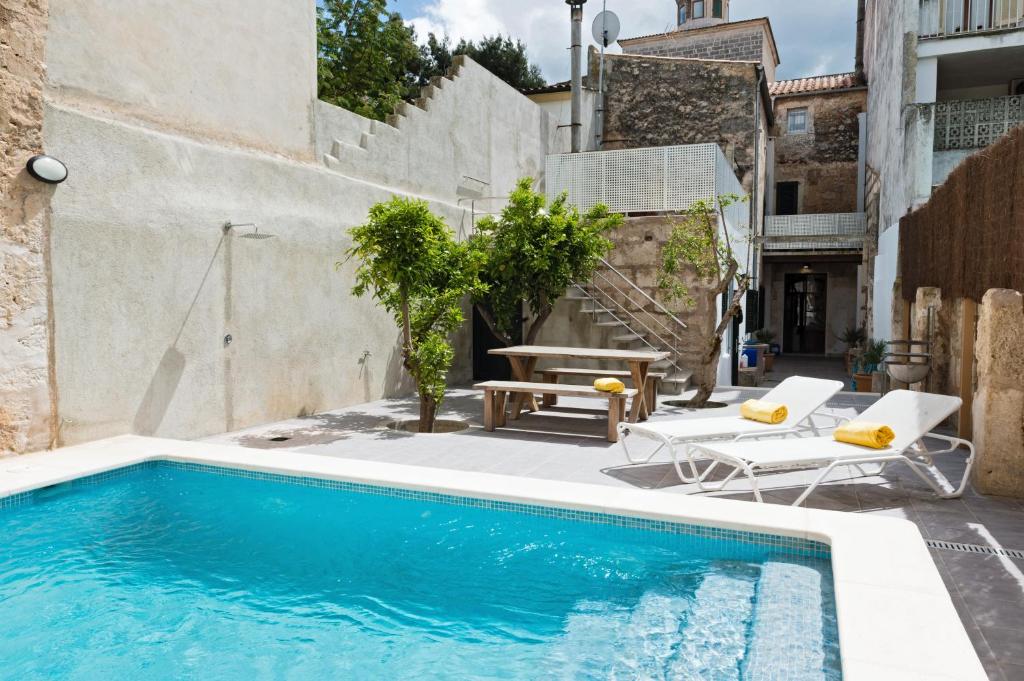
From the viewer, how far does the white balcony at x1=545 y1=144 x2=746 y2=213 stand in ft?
39.8

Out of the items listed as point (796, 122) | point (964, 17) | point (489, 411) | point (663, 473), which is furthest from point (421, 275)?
point (796, 122)

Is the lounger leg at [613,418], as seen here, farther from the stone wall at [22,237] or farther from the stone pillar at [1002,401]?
the stone wall at [22,237]

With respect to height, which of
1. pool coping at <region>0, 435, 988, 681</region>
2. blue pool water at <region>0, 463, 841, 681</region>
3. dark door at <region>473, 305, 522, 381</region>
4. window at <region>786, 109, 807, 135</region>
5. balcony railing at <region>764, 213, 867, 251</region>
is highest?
window at <region>786, 109, 807, 135</region>

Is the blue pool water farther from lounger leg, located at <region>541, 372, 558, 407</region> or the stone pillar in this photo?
lounger leg, located at <region>541, 372, 558, 407</region>

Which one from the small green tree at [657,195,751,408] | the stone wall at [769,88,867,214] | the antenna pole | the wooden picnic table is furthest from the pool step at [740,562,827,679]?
the stone wall at [769,88,867,214]

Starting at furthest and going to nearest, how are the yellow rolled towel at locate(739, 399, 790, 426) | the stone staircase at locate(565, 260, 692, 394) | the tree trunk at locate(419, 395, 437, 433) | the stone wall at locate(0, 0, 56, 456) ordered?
the stone staircase at locate(565, 260, 692, 394)
the tree trunk at locate(419, 395, 437, 433)
the yellow rolled towel at locate(739, 399, 790, 426)
the stone wall at locate(0, 0, 56, 456)

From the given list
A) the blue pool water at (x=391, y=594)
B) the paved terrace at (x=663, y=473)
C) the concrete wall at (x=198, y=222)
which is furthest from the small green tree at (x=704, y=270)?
the blue pool water at (x=391, y=594)

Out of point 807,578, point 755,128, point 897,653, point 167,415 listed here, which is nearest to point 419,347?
point 167,415

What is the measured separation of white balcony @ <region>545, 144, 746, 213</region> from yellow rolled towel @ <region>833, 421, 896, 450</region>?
6467 millimetres

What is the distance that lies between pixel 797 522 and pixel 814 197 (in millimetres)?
21880

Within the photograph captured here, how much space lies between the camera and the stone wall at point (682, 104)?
17.2 metres

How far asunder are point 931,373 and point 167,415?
9.06 metres

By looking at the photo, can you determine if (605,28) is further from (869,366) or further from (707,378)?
(707,378)

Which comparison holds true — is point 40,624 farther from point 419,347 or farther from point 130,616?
point 419,347
